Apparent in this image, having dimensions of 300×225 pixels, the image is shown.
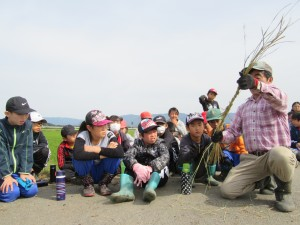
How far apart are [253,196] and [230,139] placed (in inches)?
31.1

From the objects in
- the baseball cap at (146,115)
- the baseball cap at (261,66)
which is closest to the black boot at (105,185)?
the baseball cap at (261,66)

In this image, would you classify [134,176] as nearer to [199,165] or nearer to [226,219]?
[199,165]

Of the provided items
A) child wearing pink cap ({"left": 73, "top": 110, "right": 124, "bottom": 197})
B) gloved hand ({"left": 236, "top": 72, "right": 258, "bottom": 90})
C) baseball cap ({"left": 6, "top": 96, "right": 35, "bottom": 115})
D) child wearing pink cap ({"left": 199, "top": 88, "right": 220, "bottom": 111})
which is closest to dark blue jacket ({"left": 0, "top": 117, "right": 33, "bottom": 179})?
baseball cap ({"left": 6, "top": 96, "right": 35, "bottom": 115})

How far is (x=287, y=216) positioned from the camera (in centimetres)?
303

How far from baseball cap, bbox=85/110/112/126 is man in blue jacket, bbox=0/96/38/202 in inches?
29.1

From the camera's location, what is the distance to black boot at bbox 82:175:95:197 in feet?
12.7

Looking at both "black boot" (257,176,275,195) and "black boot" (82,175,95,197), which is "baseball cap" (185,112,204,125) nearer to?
"black boot" (257,176,275,195)

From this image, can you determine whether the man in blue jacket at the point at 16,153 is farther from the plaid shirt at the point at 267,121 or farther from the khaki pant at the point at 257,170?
the plaid shirt at the point at 267,121

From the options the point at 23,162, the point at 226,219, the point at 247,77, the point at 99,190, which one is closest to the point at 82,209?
→ the point at 99,190

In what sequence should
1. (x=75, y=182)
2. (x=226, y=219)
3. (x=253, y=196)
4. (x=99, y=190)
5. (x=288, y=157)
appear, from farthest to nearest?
(x=75, y=182)
(x=99, y=190)
(x=253, y=196)
(x=288, y=157)
(x=226, y=219)

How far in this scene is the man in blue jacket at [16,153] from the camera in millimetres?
3701

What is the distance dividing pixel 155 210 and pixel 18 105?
2.13 metres

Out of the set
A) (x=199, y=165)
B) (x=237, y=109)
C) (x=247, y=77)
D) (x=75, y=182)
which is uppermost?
(x=247, y=77)

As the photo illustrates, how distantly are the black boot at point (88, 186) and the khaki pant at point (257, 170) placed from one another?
1.66 metres
